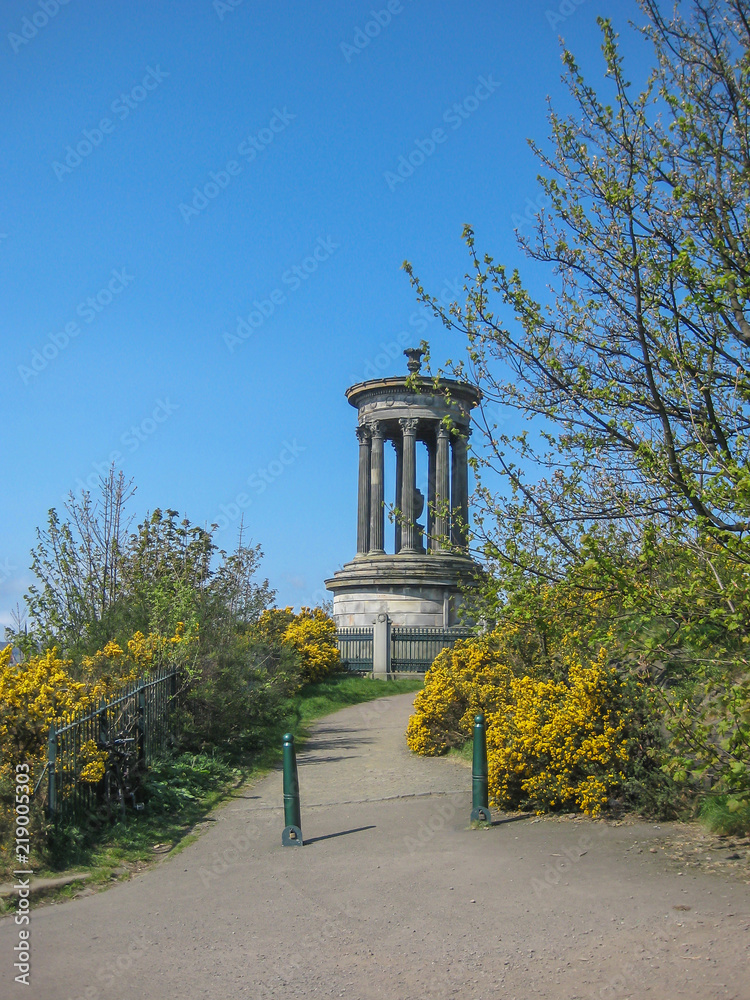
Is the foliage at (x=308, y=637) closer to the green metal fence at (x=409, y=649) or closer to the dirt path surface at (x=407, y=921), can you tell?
the green metal fence at (x=409, y=649)

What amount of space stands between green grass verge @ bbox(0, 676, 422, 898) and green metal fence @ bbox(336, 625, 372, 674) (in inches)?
444

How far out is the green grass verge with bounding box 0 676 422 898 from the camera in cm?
780

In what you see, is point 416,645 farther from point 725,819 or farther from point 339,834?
point 725,819

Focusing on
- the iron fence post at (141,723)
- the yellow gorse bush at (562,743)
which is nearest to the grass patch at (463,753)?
the yellow gorse bush at (562,743)

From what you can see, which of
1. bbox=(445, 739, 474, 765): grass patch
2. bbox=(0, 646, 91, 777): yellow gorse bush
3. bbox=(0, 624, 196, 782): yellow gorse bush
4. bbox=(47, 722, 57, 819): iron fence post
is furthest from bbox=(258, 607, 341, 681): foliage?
bbox=(47, 722, 57, 819): iron fence post

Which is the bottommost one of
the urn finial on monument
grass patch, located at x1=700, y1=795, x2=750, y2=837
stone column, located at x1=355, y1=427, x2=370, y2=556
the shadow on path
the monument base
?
the shadow on path

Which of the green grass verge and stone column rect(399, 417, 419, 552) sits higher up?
stone column rect(399, 417, 419, 552)

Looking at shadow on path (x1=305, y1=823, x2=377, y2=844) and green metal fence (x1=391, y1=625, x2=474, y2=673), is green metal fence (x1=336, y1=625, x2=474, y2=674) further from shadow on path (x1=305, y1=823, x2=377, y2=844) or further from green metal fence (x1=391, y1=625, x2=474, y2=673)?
shadow on path (x1=305, y1=823, x2=377, y2=844)

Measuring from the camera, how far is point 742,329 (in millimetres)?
7770

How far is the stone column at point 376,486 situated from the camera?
3347 cm

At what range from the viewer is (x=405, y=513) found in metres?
31.7

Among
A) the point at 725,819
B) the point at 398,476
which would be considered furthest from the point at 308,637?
the point at 725,819

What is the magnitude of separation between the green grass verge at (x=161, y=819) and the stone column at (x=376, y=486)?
55.0 ft

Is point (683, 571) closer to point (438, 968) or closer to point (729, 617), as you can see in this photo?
point (729, 617)
